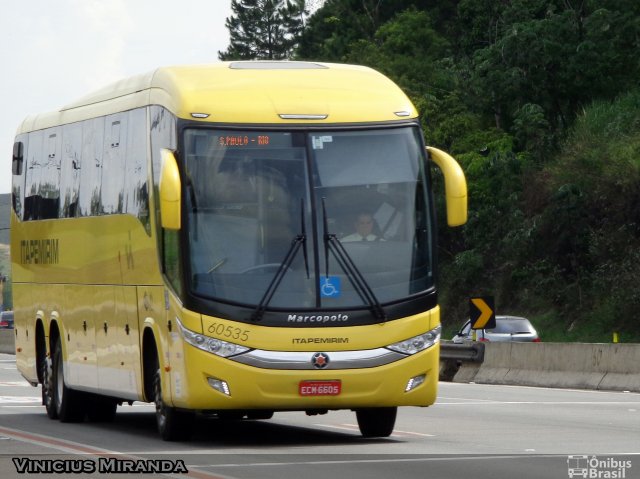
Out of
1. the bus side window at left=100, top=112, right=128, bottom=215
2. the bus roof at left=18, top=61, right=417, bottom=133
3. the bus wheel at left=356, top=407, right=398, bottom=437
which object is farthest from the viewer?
the bus side window at left=100, top=112, right=128, bottom=215

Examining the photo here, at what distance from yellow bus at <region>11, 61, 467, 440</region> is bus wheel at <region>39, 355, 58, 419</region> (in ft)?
14.6

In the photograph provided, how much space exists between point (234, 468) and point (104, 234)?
6.33m

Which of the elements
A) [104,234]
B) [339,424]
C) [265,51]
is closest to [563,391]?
[339,424]

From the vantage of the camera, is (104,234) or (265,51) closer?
(104,234)

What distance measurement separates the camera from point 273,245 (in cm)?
1641

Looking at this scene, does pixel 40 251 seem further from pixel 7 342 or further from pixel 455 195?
pixel 7 342

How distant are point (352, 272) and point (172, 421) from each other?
251 centimetres

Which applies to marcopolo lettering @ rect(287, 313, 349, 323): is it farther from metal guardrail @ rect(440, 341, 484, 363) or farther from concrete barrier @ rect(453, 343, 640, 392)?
metal guardrail @ rect(440, 341, 484, 363)

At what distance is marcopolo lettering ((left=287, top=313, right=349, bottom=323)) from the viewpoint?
53.2 feet

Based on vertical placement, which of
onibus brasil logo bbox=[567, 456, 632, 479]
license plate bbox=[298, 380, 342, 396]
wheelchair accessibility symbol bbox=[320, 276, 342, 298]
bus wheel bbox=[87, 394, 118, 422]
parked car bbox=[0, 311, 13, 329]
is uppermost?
wheelchair accessibility symbol bbox=[320, 276, 342, 298]

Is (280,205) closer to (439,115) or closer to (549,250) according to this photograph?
(549,250)

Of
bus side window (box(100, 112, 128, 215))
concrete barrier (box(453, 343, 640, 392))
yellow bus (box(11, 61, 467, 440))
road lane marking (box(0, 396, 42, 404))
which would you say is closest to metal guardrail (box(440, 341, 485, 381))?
concrete barrier (box(453, 343, 640, 392))

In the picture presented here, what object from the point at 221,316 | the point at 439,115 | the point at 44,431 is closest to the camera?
the point at 221,316

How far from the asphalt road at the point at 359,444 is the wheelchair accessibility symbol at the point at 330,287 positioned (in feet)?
4.86
